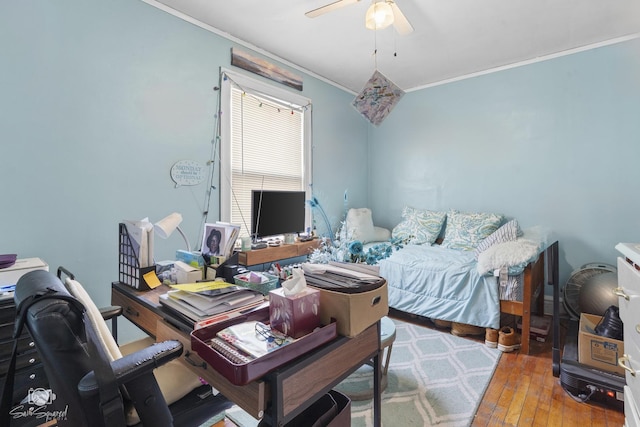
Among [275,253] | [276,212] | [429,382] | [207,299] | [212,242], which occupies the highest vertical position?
[276,212]

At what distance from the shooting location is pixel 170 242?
2.29 metres

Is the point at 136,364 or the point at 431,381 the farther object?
the point at 431,381

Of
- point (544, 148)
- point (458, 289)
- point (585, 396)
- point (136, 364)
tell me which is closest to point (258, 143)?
point (458, 289)

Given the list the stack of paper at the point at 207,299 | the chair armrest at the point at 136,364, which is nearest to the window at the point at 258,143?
the stack of paper at the point at 207,299

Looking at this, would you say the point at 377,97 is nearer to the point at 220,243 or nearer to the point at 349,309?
the point at 220,243

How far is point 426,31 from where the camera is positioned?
8.25 feet

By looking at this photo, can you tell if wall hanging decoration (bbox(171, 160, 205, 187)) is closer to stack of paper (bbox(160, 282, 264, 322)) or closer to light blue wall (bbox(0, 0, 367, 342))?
light blue wall (bbox(0, 0, 367, 342))

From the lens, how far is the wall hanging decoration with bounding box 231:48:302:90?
2637 millimetres

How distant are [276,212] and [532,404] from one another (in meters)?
2.15

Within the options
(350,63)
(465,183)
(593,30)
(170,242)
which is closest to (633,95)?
(593,30)

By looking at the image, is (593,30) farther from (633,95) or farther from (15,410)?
(15,410)

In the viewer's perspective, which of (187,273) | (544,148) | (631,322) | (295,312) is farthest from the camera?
(544,148)

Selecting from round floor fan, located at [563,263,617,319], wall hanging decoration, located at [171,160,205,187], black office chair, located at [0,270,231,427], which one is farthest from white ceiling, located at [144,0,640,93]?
black office chair, located at [0,270,231,427]

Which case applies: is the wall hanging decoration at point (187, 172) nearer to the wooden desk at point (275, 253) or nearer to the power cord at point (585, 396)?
the wooden desk at point (275, 253)
